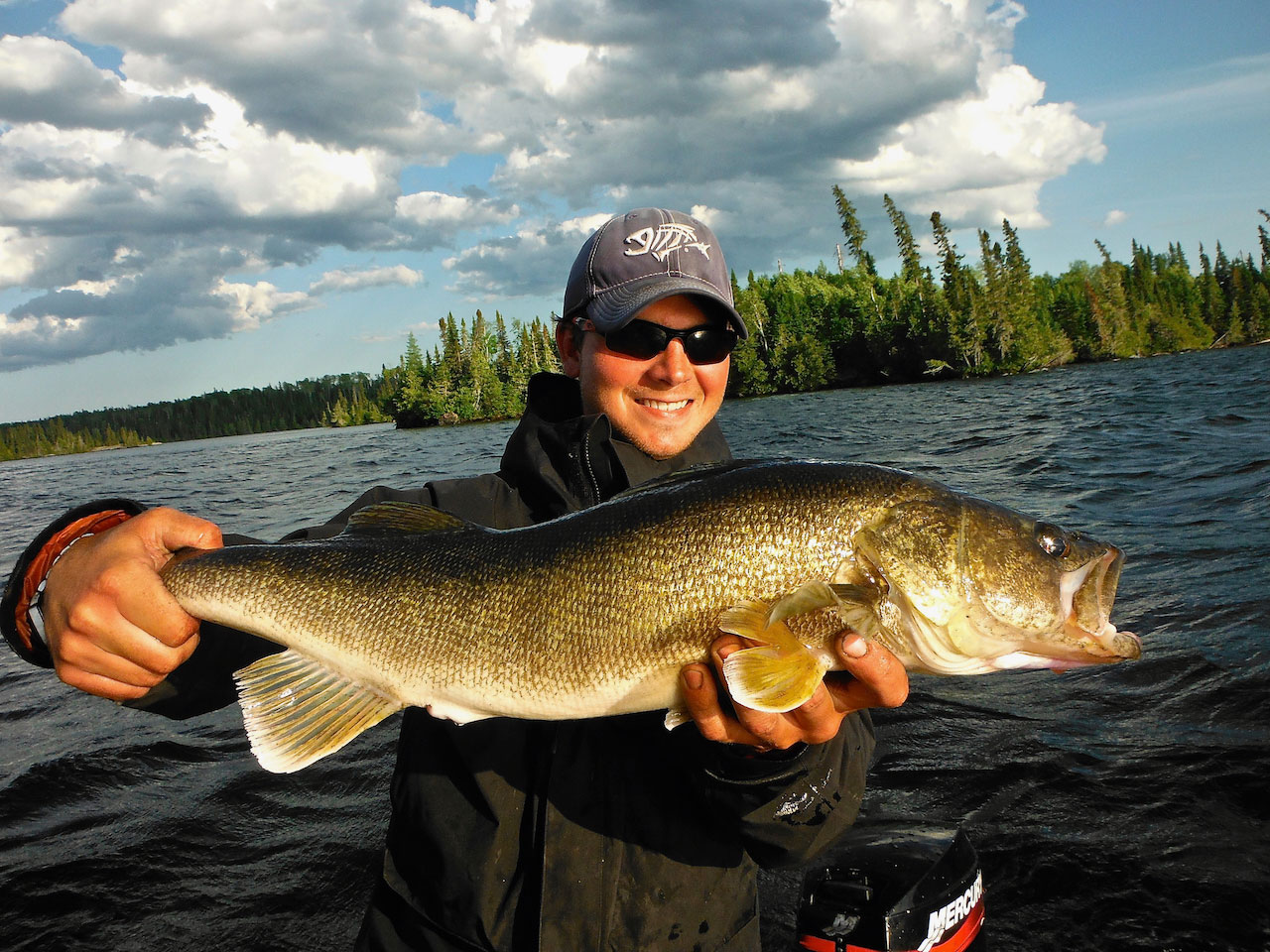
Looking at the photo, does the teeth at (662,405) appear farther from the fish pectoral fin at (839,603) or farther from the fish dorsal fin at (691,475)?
the fish pectoral fin at (839,603)

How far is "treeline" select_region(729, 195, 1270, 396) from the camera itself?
7069cm

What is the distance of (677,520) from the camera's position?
2.25m

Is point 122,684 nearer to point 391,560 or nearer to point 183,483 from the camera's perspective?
point 391,560

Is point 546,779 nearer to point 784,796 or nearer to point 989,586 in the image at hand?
point 784,796

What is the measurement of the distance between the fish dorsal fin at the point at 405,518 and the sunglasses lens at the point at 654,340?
1.03 m

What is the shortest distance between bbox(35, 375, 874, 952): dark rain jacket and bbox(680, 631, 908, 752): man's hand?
59 mm

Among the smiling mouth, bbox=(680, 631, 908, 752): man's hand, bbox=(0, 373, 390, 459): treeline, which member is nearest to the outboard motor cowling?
bbox=(680, 631, 908, 752): man's hand

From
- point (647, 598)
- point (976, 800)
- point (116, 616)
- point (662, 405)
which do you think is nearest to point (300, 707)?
point (116, 616)

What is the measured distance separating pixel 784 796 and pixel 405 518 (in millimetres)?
1483

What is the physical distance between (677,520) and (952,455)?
1819 centimetres

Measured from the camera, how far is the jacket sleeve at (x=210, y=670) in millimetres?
2512

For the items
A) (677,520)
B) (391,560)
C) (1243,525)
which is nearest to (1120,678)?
(1243,525)

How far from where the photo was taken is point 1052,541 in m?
2.49

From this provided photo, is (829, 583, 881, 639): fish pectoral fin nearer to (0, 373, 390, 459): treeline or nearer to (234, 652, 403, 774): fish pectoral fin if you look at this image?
(234, 652, 403, 774): fish pectoral fin
